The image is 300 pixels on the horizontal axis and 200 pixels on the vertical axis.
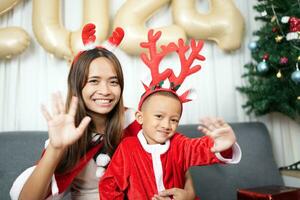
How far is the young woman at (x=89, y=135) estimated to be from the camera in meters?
1.00

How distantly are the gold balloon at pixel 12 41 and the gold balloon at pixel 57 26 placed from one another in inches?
3.1

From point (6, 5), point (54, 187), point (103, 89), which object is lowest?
point (54, 187)

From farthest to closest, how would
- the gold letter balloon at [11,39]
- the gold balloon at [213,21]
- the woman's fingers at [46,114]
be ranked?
the gold balloon at [213,21], the gold letter balloon at [11,39], the woman's fingers at [46,114]

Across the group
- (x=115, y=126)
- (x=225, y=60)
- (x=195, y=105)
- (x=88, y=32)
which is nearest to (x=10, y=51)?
(x=88, y=32)

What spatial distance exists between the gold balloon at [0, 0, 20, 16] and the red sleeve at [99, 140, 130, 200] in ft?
4.25

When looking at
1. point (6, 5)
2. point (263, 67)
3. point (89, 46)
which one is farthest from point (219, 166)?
point (6, 5)

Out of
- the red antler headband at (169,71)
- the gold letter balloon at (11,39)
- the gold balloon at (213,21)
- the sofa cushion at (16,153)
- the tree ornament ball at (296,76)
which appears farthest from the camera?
the gold balloon at (213,21)

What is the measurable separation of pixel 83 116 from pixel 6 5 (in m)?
1.07

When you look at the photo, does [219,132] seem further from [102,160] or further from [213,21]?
[213,21]

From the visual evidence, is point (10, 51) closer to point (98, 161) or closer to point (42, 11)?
point (42, 11)

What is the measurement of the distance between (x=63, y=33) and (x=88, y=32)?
0.64m

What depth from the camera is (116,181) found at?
100cm

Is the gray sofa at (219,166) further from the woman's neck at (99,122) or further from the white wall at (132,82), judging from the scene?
the woman's neck at (99,122)

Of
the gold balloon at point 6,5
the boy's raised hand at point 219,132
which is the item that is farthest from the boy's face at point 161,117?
the gold balloon at point 6,5
